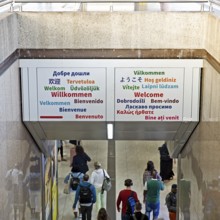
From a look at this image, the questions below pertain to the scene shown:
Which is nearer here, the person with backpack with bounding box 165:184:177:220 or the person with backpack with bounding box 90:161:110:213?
the person with backpack with bounding box 165:184:177:220

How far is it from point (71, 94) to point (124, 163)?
7.00m

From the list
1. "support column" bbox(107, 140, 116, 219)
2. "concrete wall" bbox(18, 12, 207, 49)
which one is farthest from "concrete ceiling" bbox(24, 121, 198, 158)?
"support column" bbox(107, 140, 116, 219)

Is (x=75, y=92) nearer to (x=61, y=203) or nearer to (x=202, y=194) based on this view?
(x=202, y=194)

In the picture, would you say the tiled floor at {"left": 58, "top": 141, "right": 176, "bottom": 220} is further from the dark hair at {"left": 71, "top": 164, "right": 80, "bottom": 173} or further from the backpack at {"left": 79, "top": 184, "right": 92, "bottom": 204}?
the backpack at {"left": 79, "top": 184, "right": 92, "bottom": 204}

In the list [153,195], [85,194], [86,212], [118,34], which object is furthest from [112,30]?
[86,212]

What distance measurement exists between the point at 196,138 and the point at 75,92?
1661 mm

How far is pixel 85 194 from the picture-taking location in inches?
327

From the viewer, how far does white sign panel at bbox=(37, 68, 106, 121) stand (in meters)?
5.86

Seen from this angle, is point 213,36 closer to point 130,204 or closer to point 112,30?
point 112,30

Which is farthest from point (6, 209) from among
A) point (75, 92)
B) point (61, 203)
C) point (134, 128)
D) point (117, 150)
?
point (117, 150)

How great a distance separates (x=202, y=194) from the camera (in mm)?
5695

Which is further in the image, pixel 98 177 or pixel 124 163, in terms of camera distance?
pixel 124 163

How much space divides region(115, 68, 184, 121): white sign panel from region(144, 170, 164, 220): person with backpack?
9.13ft

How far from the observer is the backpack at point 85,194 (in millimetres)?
8195
